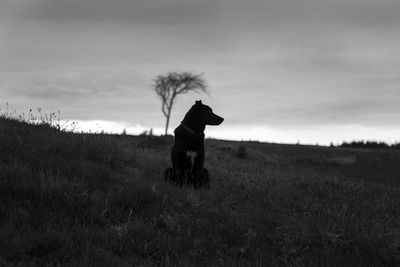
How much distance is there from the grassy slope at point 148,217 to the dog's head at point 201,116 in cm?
126

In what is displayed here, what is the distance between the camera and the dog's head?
10016mm

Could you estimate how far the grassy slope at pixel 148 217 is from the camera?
5.85 m

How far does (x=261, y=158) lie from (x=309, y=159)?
243cm

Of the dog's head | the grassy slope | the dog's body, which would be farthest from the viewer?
the dog's head

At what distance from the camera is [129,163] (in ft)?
35.3

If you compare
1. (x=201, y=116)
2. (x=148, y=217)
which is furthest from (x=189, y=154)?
(x=148, y=217)

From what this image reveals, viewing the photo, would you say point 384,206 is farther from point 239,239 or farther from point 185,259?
point 185,259

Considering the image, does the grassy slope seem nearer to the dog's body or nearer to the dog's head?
the dog's body

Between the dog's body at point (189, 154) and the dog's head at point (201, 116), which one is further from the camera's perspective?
the dog's head at point (201, 116)

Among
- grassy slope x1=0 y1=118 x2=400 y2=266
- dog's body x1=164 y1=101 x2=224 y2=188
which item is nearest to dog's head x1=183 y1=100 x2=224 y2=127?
dog's body x1=164 y1=101 x2=224 y2=188

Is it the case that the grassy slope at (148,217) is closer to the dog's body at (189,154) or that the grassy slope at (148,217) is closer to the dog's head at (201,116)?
the dog's body at (189,154)

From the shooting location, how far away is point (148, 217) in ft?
23.4

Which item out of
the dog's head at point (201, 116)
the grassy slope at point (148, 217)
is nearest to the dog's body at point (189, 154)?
the dog's head at point (201, 116)

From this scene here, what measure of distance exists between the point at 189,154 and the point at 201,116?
2.69 ft
